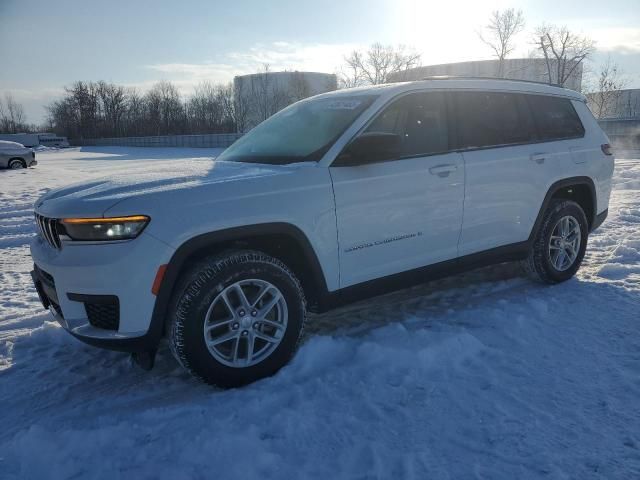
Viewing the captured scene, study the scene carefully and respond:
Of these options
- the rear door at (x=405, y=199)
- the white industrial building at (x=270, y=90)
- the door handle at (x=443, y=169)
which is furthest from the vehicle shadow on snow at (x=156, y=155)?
the door handle at (x=443, y=169)

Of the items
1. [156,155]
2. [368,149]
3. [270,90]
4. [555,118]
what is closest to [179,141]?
[156,155]

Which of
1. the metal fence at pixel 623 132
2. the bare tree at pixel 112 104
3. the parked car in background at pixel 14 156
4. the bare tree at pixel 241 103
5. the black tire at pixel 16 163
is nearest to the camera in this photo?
the parked car in background at pixel 14 156

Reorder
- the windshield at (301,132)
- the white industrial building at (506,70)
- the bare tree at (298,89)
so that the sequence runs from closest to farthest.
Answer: the windshield at (301,132) → the white industrial building at (506,70) → the bare tree at (298,89)

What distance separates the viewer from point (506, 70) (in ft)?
204

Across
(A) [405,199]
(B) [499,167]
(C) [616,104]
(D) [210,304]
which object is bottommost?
(D) [210,304]

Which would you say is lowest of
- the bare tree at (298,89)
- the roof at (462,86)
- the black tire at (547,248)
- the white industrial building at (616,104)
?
the black tire at (547,248)

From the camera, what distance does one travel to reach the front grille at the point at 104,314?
2486 millimetres

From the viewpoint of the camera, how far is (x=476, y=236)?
12.5ft

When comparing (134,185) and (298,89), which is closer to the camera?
(134,185)

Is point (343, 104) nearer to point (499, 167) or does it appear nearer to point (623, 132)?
point (499, 167)

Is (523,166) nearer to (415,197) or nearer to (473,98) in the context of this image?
(473,98)

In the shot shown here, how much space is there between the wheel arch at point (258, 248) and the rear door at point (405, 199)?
21 cm

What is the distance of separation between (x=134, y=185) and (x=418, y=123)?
210 cm

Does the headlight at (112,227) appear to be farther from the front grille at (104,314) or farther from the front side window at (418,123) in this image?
the front side window at (418,123)
